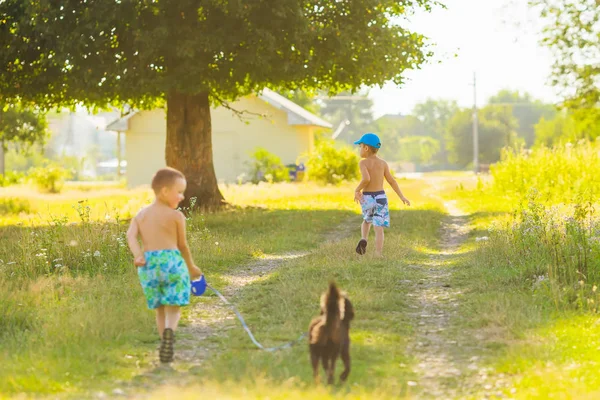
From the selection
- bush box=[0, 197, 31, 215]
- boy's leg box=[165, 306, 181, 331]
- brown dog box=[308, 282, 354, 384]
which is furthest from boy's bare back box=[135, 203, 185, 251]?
bush box=[0, 197, 31, 215]

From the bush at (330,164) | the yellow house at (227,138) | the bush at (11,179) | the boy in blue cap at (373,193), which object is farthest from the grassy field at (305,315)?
the bush at (11,179)

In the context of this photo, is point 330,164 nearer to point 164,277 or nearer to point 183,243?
point 183,243

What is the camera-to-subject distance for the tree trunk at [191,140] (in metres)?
22.2

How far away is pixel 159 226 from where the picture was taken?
7.25 meters

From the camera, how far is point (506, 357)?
23.1 ft

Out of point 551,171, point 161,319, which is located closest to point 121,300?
point 161,319

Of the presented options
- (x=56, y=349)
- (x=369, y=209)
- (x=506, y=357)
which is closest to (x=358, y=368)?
(x=506, y=357)

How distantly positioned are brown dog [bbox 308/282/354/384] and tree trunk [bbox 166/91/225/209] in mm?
16190

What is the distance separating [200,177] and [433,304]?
13.7 meters

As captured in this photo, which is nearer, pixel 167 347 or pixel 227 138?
pixel 167 347

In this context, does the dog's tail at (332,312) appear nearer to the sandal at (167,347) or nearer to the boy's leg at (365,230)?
the sandal at (167,347)

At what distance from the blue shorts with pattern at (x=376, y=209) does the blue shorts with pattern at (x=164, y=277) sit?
5728mm

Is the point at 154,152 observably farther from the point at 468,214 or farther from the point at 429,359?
the point at 429,359

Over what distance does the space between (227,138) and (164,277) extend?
4023cm
